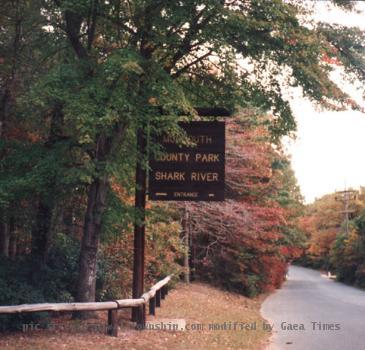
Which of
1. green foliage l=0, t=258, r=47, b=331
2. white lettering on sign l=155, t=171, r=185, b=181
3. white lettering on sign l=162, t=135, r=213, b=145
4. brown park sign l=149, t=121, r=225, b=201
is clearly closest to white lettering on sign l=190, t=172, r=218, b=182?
brown park sign l=149, t=121, r=225, b=201

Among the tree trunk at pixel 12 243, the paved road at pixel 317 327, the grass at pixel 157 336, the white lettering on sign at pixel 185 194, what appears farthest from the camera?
the tree trunk at pixel 12 243

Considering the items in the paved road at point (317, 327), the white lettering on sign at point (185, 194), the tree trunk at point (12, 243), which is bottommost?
the paved road at point (317, 327)

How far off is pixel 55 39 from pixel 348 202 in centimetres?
6144

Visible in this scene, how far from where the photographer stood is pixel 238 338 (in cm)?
1318

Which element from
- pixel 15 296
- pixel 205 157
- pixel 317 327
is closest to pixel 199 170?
pixel 205 157

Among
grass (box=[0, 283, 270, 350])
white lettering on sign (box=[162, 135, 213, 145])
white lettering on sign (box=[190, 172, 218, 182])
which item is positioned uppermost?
white lettering on sign (box=[162, 135, 213, 145])

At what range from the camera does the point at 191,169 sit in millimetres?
12062

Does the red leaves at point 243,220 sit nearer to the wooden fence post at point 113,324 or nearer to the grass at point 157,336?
the grass at point 157,336

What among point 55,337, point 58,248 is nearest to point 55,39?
point 58,248

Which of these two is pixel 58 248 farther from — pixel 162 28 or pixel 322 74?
pixel 322 74

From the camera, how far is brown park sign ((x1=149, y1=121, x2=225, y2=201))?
12009 millimetres

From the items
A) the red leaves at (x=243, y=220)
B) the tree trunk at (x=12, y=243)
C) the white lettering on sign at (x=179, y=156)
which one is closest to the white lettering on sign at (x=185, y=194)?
the white lettering on sign at (x=179, y=156)

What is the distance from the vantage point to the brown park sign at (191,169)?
12009 mm

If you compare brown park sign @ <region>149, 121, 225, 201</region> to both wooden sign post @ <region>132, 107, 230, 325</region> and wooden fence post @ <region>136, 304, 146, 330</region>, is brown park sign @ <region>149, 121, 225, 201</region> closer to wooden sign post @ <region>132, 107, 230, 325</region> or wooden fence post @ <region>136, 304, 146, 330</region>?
wooden sign post @ <region>132, 107, 230, 325</region>
